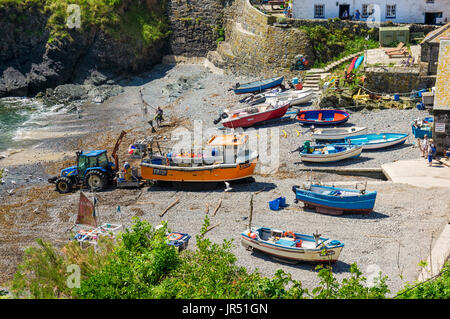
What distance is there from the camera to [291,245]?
731 inches

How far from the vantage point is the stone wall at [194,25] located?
1895 inches

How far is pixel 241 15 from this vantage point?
45.3 metres

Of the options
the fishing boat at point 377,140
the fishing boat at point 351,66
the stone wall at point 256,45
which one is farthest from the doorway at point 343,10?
the fishing boat at point 377,140

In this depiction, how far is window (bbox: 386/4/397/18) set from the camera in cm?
4009

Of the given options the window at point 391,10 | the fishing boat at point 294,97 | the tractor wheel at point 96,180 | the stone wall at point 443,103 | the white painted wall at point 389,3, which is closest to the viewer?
the stone wall at point 443,103

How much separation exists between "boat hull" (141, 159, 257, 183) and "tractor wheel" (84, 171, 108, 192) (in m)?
2.02

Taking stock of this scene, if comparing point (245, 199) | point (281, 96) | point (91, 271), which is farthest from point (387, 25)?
point (91, 271)

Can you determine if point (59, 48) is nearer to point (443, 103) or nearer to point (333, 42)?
point (333, 42)

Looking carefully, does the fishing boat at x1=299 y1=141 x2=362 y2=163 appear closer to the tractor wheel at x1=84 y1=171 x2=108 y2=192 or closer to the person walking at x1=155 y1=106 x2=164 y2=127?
the tractor wheel at x1=84 y1=171 x2=108 y2=192

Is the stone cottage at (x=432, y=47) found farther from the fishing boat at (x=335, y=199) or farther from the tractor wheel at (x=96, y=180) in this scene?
the tractor wheel at (x=96, y=180)

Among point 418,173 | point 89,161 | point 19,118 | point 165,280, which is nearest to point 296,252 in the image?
point 165,280

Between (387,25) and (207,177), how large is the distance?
21.4m

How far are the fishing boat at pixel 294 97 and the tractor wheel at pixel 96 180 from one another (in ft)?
43.5

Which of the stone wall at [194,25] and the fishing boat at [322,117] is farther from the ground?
the stone wall at [194,25]
